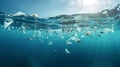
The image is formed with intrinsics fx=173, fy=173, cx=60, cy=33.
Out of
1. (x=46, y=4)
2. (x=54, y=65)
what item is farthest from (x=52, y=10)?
(x=54, y=65)

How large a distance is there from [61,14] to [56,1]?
7.17 feet

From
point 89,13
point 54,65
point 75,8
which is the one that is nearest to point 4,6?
point 75,8

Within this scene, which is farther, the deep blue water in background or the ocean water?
the deep blue water in background

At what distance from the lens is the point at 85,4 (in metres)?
18.8

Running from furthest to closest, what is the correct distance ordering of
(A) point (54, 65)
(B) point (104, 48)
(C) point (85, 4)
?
(B) point (104, 48)
(A) point (54, 65)
(C) point (85, 4)

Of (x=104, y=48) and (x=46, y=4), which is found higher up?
(x=46, y=4)

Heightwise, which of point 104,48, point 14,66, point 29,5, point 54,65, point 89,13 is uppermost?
point 29,5

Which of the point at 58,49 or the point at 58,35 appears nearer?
the point at 58,35

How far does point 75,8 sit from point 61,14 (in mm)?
1811

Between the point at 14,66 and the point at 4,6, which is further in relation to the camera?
the point at 14,66

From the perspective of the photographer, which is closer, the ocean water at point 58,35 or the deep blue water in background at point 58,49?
the ocean water at point 58,35

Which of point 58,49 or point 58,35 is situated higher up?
point 58,35

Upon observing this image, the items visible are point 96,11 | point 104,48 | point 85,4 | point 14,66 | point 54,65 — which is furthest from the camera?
point 104,48

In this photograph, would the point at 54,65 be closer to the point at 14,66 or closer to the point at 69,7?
the point at 14,66
